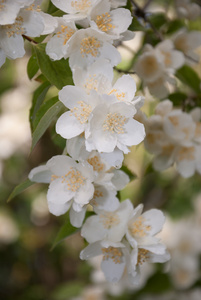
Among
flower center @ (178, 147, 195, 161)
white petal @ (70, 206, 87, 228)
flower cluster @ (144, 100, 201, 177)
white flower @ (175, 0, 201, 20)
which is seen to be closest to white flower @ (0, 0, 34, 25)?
white petal @ (70, 206, 87, 228)

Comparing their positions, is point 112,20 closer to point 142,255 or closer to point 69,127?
point 69,127

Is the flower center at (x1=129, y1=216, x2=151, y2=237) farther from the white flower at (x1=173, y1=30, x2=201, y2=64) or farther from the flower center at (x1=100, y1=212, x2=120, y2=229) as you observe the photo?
the white flower at (x1=173, y1=30, x2=201, y2=64)

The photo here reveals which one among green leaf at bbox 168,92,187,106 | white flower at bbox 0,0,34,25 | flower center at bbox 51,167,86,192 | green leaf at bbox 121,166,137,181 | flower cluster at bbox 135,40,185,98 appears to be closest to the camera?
white flower at bbox 0,0,34,25

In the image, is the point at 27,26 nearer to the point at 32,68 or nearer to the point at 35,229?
the point at 32,68

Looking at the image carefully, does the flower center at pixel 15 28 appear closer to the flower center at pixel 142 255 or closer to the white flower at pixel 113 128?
the white flower at pixel 113 128

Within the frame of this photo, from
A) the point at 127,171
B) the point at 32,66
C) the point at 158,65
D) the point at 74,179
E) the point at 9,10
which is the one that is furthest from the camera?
the point at 158,65

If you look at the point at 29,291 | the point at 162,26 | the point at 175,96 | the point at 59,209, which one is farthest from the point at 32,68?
the point at 29,291

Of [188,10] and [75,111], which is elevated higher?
[75,111]

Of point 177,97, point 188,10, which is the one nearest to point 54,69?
point 177,97
